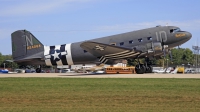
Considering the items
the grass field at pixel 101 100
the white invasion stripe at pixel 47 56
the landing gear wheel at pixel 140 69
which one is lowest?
the grass field at pixel 101 100

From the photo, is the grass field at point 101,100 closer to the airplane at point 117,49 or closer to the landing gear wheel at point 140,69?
the airplane at point 117,49

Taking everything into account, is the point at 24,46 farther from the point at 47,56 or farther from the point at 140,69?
the point at 140,69

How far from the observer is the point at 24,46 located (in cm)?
4288

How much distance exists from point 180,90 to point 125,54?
58.6ft

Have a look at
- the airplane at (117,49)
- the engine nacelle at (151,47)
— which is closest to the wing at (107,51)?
the airplane at (117,49)

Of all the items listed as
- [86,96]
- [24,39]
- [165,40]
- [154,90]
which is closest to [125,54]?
[165,40]

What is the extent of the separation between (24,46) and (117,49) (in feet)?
42.9

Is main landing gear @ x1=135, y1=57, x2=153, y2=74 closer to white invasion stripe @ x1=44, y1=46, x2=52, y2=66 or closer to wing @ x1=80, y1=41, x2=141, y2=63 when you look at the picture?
wing @ x1=80, y1=41, x2=141, y2=63

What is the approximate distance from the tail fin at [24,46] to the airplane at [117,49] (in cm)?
13

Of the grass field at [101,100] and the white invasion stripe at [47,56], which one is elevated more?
the white invasion stripe at [47,56]

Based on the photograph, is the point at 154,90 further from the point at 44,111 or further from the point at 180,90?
the point at 44,111

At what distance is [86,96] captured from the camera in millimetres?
16016

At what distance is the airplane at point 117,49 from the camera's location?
34500 millimetres

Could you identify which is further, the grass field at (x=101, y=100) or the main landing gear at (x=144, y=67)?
the main landing gear at (x=144, y=67)
